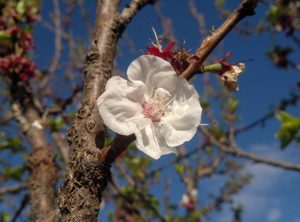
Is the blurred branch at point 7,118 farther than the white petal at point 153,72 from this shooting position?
Yes

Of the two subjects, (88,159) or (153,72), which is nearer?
(88,159)

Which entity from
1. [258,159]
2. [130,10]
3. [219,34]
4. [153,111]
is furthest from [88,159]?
[258,159]

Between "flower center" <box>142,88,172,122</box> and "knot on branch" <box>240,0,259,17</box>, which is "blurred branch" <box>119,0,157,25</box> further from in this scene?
"knot on branch" <box>240,0,259,17</box>

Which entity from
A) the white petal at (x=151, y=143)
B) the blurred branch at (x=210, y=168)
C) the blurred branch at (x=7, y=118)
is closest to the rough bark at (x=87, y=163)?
the white petal at (x=151, y=143)

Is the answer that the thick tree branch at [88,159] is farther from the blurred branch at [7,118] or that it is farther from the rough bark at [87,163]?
the blurred branch at [7,118]

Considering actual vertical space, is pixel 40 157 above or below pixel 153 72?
above

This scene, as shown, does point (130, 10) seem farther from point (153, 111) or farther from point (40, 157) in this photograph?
point (40, 157)
